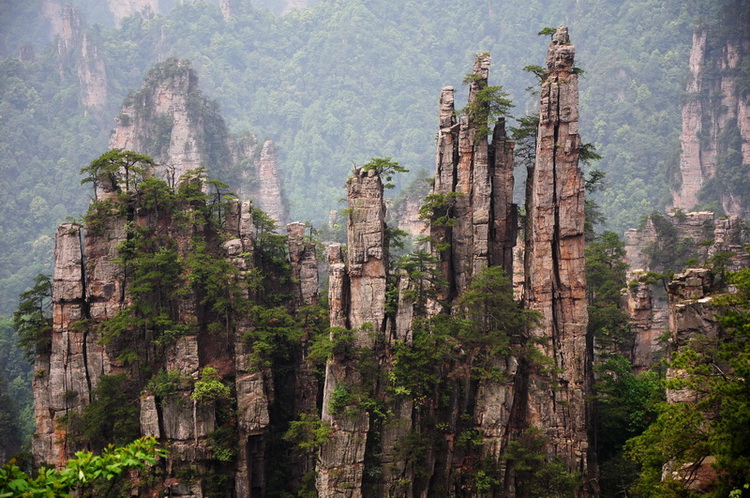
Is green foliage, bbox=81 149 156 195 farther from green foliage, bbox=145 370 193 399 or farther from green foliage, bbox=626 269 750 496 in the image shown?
green foliage, bbox=626 269 750 496

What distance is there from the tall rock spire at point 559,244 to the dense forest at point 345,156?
4.34 ft

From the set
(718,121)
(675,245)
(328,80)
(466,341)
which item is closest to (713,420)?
(466,341)

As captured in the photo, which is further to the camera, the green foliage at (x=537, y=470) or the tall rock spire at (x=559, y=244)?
the tall rock spire at (x=559, y=244)

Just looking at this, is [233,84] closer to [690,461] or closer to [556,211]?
[556,211]

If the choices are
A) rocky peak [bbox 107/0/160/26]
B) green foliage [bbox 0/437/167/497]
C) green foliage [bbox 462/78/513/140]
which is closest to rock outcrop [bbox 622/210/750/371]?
green foliage [bbox 462/78/513/140]

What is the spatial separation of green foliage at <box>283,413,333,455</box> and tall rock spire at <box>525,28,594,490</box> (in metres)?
8.65

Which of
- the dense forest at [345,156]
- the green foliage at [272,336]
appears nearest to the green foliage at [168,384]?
the dense forest at [345,156]

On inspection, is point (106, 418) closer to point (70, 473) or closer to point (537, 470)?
point (537, 470)

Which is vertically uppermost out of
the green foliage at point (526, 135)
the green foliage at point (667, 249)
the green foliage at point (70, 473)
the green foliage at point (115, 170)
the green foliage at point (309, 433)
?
the green foliage at point (526, 135)

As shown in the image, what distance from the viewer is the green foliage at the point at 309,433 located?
30.8 m

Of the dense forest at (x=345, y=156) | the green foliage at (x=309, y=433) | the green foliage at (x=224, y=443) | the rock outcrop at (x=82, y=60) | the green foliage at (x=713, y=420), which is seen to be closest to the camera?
the green foliage at (x=713, y=420)

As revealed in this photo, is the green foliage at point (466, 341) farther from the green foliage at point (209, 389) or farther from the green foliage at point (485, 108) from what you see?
the green foliage at point (209, 389)

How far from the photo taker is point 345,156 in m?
136

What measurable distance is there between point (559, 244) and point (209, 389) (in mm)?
16109
